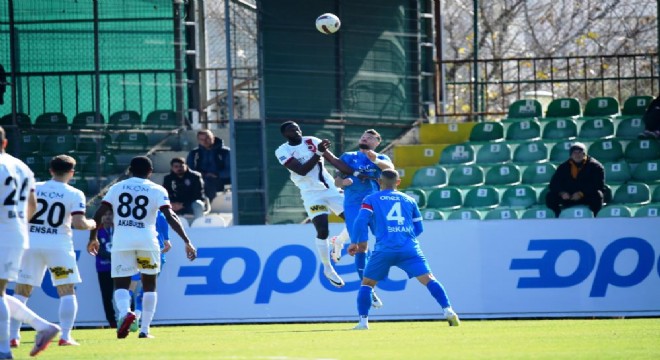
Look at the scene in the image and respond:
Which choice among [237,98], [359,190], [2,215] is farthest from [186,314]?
[2,215]

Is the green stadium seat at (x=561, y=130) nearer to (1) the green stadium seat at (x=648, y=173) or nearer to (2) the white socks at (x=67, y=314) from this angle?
(1) the green stadium seat at (x=648, y=173)

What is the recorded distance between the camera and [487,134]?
25.3m

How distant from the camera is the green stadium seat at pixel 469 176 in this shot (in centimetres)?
2392

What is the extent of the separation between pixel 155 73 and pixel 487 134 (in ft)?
20.4

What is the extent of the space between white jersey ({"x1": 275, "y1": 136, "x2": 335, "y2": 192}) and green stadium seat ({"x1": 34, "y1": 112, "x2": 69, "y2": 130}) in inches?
257

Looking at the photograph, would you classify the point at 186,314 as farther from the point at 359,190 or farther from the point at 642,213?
the point at 642,213

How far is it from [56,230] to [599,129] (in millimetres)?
13067

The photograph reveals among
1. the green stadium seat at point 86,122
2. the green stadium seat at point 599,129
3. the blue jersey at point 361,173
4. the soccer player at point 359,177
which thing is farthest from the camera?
the green stadium seat at point 599,129

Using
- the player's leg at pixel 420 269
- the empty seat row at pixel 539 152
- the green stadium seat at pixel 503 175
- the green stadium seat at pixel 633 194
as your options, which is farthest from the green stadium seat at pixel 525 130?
the player's leg at pixel 420 269

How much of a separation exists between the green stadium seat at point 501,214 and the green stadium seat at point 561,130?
3.08m

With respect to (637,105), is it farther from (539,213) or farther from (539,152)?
(539,213)

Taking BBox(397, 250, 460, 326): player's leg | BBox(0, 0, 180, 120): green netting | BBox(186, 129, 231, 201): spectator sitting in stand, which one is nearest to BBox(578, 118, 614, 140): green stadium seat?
BBox(186, 129, 231, 201): spectator sitting in stand

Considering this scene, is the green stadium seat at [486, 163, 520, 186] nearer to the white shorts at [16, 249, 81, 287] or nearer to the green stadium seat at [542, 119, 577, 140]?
the green stadium seat at [542, 119, 577, 140]

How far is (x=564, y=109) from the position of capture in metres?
26.1
